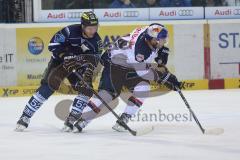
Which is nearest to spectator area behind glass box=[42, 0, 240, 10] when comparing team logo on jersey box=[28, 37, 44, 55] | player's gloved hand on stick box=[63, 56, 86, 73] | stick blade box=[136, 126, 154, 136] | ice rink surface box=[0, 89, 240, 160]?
team logo on jersey box=[28, 37, 44, 55]

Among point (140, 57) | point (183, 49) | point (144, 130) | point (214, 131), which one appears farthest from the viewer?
point (183, 49)

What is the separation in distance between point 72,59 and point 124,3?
4916 millimetres

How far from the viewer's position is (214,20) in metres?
10.9

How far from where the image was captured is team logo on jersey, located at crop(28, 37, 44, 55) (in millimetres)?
10430

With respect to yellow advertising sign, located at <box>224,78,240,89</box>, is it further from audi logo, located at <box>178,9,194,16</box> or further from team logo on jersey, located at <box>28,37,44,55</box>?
team logo on jersey, located at <box>28,37,44,55</box>

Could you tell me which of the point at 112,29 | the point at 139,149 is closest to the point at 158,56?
the point at 139,149

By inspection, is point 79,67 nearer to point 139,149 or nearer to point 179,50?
point 139,149

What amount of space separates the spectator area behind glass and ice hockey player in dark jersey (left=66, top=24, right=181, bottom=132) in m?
4.51

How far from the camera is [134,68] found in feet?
21.0

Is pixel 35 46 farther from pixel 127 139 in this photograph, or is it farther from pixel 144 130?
pixel 127 139

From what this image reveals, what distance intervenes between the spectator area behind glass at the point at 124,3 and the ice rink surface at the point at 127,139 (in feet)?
10.3

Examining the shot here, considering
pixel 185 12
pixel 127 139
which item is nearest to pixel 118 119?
pixel 127 139

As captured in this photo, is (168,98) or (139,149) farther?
(168,98)

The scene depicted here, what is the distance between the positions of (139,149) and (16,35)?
5.73 m
